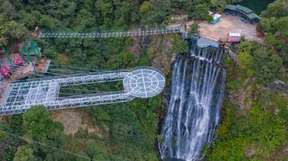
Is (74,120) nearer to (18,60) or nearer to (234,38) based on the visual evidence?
(18,60)

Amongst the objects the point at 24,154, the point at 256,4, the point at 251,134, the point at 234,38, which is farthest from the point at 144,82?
the point at 256,4

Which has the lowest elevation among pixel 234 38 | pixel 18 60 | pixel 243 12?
pixel 18 60

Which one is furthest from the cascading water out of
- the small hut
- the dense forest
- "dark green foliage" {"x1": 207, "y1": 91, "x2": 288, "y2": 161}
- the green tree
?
the green tree

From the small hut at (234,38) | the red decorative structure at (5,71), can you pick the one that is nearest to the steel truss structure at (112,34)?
the small hut at (234,38)

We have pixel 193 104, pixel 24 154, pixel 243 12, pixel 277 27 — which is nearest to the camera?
pixel 24 154

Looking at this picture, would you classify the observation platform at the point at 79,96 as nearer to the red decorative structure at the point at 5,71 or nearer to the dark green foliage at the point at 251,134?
the red decorative structure at the point at 5,71

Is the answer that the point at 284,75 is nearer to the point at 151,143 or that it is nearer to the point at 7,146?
the point at 151,143

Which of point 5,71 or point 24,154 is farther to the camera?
point 5,71

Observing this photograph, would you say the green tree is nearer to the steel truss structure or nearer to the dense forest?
the dense forest
